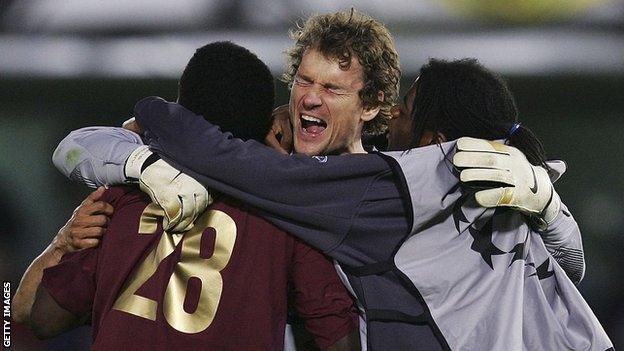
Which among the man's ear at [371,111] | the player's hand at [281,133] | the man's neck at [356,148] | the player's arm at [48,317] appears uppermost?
the man's ear at [371,111]

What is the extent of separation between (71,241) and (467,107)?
82 cm

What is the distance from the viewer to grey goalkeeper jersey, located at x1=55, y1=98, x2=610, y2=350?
1.82m

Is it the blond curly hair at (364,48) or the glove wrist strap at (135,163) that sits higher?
the blond curly hair at (364,48)

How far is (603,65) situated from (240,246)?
11.3 ft

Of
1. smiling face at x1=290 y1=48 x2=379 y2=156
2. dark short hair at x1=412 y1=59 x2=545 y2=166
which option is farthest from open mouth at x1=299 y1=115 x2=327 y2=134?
dark short hair at x1=412 y1=59 x2=545 y2=166

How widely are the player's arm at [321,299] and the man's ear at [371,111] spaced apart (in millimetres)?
526

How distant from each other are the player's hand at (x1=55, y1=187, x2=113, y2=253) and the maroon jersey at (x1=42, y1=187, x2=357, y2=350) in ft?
0.06

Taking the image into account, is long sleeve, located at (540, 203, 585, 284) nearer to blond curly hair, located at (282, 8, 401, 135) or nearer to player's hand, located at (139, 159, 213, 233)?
blond curly hair, located at (282, 8, 401, 135)

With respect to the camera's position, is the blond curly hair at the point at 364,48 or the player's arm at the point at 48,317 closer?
the player's arm at the point at 48,317

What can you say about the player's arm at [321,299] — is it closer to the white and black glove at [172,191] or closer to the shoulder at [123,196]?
the white and black glove at [172,191]

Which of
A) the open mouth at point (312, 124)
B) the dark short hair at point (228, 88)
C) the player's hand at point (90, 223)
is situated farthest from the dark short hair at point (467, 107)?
the player's hand at point (90, 223)

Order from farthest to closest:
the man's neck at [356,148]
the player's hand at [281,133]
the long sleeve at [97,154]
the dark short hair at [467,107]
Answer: the man's neck at [356,148] → the player's hand at [281,133] → the dark short hair at [467,107] → the long sleeve at [97,154]

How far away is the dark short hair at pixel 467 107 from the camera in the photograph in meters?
2.02

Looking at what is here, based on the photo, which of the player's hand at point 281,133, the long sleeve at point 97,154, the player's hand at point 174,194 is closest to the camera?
the player's hand at point 174,194
